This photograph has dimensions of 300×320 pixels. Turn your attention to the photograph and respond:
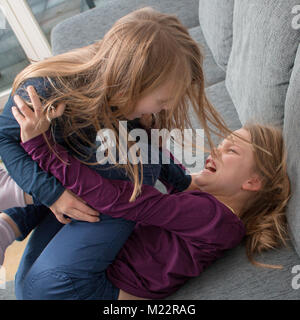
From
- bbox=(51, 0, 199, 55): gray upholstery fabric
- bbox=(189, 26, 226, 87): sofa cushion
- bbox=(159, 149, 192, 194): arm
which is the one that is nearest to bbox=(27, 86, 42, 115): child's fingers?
bbox=(159, 149, 192, 194): arm

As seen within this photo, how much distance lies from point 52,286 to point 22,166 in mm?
326

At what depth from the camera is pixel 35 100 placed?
0.84 metres

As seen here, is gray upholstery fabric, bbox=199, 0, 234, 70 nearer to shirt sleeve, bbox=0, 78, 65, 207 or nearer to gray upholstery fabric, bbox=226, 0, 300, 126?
gray upholstery fabric, bbox=226, 0, 300, 126

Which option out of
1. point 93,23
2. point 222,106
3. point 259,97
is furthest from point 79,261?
point 93,23

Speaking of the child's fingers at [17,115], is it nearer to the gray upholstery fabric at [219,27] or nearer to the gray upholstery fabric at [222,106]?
the gray upholstery fabric at [222,106]

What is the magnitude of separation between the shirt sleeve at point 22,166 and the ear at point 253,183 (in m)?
→ 0.57

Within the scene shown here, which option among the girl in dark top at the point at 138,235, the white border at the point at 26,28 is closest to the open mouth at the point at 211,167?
the girl in dark top at the point at 138,235

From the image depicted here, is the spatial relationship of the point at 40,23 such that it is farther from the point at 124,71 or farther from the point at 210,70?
the point at 124,71

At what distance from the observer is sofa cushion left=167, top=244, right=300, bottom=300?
856 millimetres

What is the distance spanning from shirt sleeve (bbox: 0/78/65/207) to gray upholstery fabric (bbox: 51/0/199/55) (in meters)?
1.04

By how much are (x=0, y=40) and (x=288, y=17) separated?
8.29 ft

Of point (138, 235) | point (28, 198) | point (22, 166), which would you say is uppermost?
point (22, 166)

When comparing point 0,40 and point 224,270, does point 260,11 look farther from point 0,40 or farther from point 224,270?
point 0,40
